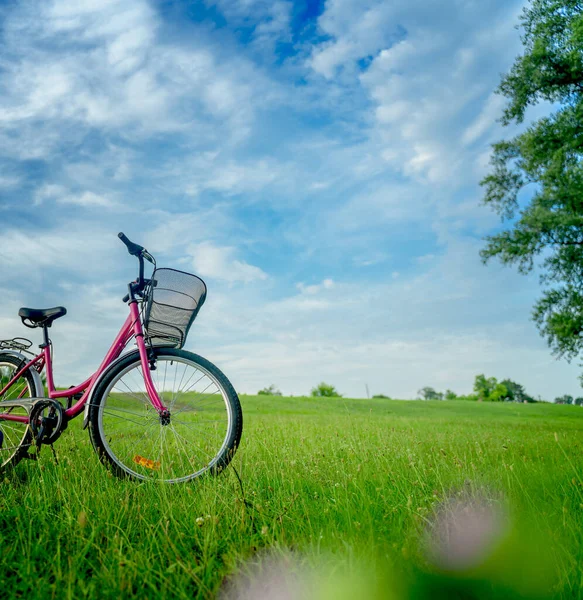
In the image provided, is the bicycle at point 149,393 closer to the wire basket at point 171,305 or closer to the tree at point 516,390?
the wire basket at point 171,305

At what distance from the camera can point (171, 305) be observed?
13.0ft

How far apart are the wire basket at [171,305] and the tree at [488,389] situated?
56.6 meters

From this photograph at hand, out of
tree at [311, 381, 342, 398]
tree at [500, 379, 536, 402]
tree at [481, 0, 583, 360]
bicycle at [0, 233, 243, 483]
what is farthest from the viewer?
tree at [500, 379, 536, 402]

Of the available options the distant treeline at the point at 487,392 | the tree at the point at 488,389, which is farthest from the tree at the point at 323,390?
the tree at the point at 488,389

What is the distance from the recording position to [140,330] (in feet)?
13.3

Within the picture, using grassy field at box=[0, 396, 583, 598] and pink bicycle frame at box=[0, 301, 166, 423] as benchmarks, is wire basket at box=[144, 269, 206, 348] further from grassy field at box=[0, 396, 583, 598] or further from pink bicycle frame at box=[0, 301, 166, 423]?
grassy field at box=[0, 396, 583, 598]

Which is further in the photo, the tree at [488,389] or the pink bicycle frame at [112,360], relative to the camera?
the tree at [488,389]

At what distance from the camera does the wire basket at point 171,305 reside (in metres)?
3.93

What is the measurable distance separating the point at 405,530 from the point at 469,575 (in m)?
0.47

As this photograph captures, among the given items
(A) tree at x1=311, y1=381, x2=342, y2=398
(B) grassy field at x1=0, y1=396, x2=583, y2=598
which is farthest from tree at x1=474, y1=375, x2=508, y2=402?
(B) grassy field at x1=0, y1=396, x2=583, y2=598

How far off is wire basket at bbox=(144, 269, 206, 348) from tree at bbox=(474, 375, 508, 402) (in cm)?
5663

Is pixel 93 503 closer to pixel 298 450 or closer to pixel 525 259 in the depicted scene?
pixel 298 450

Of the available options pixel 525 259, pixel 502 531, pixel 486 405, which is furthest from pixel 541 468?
pixel 486 405

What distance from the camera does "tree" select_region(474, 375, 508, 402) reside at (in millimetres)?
55469
